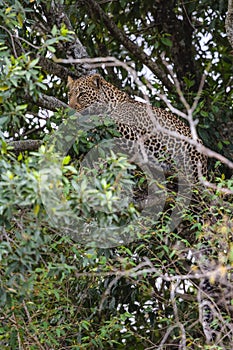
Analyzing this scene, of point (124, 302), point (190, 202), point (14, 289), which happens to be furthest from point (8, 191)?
point (124, 302)

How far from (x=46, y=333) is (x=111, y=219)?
1.43 metres

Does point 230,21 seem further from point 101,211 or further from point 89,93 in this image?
point 101,211

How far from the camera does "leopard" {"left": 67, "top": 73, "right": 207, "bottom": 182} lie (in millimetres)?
7504

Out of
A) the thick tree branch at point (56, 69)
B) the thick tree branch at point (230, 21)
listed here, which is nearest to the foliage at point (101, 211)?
the thick tree branch at point (56, 69)

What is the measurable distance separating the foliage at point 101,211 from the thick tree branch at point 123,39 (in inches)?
1.7

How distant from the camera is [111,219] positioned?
4.56 meters

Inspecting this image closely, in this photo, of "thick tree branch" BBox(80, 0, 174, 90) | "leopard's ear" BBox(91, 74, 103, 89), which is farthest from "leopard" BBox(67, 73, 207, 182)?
"thick tree branch" BBox(80, 0, 174, 90)

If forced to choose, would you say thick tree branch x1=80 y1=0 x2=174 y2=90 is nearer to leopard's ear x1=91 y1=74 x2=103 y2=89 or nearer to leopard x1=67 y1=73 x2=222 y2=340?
leopard x1=67 y1=73 x2=222 y2=340

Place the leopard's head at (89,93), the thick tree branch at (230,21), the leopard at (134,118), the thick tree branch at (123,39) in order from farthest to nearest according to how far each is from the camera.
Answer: the thick tree branch at (123,39)
the leopard's head at (89,93)
the leopard at (134,118)
the thick tree branch at (230,21)

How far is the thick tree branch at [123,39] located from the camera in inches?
325

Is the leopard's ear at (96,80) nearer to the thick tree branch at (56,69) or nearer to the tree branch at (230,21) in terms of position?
the thick tree branch at (56,69)

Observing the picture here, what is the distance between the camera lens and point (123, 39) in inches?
330

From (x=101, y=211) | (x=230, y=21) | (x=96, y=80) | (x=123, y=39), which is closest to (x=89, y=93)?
(x=96, y=80)

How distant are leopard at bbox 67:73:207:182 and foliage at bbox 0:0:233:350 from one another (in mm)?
310
